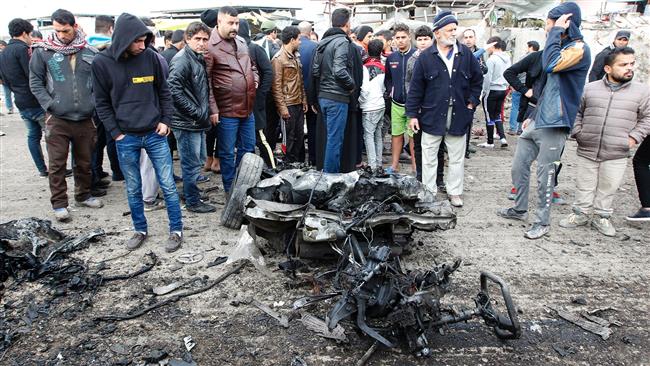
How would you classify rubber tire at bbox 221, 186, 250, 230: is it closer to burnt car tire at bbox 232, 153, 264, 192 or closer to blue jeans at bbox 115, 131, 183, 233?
burnt car tire at bbox 232, 153, 264, 192

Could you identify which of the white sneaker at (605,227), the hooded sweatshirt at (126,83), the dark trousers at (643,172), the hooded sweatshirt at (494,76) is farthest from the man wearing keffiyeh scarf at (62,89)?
the hooded sweatshirt at (494,76)

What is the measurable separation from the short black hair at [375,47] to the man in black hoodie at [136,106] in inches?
136

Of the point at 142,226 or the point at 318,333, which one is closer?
the point at 318,333

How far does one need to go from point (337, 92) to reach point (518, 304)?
340 centimetres

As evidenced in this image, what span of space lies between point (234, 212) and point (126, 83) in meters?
1.67

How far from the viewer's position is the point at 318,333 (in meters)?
3.21

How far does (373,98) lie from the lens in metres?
6.61

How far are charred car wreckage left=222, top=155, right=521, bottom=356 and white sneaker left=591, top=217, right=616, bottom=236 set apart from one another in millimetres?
1875

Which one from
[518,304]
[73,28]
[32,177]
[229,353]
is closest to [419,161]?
[518,304]

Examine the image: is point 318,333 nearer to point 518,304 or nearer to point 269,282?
point 269,282

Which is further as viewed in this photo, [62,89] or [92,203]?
[92,203]

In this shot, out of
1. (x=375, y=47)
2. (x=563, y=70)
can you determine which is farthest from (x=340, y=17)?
(x=563, y=70)

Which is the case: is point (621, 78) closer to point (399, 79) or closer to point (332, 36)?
point (399, 79)

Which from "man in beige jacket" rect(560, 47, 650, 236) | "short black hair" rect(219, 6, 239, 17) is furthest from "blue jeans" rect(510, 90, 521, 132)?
"short black hair" rect(219, 6, 239, 17)
